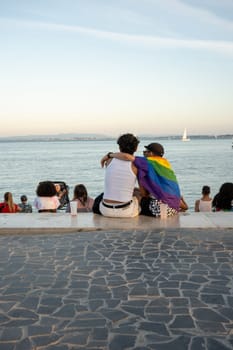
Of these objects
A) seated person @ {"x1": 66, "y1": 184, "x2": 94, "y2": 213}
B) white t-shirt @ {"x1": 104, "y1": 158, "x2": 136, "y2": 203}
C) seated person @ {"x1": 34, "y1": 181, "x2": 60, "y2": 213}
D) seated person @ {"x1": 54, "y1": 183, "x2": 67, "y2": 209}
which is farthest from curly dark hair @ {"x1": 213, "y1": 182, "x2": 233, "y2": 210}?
seated person @ {"x1": 54, "y1": 183, "x2": 67, "y2": 209}

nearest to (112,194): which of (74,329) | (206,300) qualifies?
(206,300)

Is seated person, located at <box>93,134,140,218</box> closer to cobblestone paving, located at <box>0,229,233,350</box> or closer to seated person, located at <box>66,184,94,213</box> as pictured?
cobblestone paving, located at <box>0,229,233,350</box>

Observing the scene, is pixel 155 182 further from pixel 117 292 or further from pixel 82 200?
pixel 117 292

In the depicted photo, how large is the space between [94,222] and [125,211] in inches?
22.8

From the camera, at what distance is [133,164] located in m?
7.31

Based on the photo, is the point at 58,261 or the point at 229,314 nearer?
the point at 229,314

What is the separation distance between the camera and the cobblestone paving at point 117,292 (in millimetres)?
3348

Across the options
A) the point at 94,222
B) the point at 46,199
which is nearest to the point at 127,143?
the point at 94,222

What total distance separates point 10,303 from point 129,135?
13.3ft

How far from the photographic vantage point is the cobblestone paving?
3.35 meters

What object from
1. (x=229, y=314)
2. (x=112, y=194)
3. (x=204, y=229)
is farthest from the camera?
(x=112, y=194)

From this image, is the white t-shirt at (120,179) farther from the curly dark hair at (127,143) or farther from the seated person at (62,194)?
the seated person at (62,194)

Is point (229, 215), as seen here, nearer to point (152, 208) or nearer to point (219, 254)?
point (152, 208)

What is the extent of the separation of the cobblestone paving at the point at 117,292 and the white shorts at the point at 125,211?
1.02 meters
